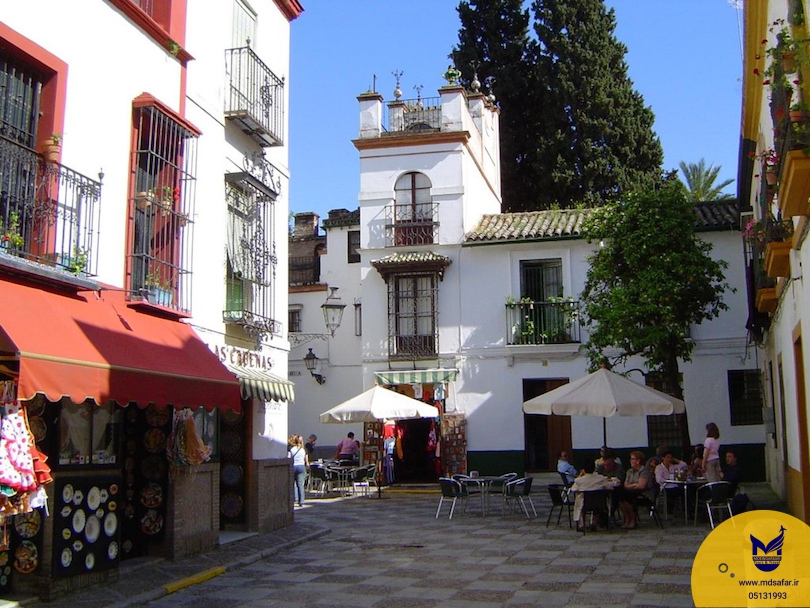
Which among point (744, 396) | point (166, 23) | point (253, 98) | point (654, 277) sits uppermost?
point (166, 23)

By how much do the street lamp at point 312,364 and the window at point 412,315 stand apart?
4246 mm

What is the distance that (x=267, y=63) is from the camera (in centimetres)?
1420

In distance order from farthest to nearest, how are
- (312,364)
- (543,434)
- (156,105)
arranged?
(312,364), (543,434), (156,105)

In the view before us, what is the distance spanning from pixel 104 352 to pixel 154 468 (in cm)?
305

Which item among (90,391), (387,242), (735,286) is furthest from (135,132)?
(735,286)

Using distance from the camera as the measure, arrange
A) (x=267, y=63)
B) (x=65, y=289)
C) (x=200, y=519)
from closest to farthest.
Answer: (x=65, y=289), (x=200, y=519), (x=267, y=63)

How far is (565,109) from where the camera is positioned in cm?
3272

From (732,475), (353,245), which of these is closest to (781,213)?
(732,475)

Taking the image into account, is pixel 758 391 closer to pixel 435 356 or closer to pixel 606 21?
pixel 435 356

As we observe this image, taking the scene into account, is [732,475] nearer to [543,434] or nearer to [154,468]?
[154,468]

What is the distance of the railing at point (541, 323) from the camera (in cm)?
2366

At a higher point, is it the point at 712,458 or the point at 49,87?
the point at 49,87

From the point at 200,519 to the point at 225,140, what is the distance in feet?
17.4

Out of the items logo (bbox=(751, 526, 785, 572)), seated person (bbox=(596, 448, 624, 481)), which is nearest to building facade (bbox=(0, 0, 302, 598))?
logo (bbox=(751, 526, 785, 572))
